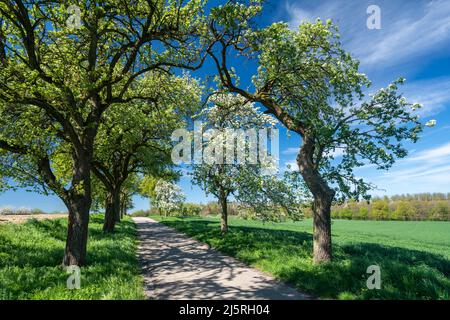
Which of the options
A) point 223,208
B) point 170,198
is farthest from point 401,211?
point 223,208

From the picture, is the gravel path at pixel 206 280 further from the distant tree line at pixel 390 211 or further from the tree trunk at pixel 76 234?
the distant tree line at pixel 390 211


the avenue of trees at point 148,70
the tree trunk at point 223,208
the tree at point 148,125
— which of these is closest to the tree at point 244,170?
the tree trunk at point 223,208

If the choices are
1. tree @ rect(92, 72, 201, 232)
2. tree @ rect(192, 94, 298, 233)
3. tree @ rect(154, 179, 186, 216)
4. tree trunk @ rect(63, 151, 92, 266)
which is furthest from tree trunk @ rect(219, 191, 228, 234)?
tree @ rect(154, 179, 186, 216)

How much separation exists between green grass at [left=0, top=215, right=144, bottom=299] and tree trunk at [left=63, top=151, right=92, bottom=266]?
558mm

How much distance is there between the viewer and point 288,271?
9.70m

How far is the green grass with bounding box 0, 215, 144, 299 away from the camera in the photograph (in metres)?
7.45

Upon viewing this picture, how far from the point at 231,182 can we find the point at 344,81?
13.1 m

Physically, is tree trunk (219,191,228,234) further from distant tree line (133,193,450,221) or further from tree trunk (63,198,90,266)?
distant tree line (133,193,450,221)

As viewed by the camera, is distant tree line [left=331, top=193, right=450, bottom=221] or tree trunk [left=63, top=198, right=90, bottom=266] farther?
distant tree line [left=331, top=193, right=450, bottom=221]
